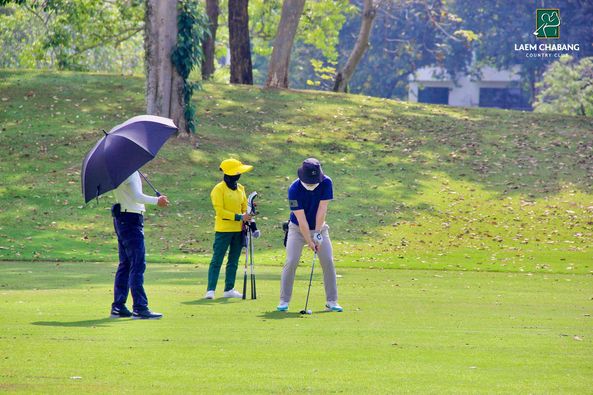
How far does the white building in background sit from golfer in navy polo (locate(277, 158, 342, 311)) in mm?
73967

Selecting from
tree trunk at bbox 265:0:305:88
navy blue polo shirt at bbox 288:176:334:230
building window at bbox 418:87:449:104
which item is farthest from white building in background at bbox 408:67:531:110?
navy blue polo shirt at bbox 288:176:334:230

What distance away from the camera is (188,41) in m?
34.8

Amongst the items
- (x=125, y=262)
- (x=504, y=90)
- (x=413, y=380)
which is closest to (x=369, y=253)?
(x=125, y=262)

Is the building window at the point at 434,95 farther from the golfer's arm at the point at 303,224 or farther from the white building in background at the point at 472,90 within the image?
the golfer's arm at the point at 303,224

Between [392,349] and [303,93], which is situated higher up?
[303,93]

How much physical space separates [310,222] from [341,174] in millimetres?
20895

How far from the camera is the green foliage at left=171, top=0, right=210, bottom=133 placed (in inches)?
1367

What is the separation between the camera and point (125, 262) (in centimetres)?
1448

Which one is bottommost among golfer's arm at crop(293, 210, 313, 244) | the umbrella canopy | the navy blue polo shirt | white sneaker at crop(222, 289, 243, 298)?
white sneaker at crop(222, 289, 243, 298)

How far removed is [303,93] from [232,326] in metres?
31.8

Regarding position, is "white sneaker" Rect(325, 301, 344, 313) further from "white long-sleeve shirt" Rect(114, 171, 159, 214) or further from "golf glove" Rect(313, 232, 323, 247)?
"white long-sleeve shirt" Rect(114, 171, 159, 214)

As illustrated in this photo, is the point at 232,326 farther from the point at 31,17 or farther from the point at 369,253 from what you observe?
the point at 31,17

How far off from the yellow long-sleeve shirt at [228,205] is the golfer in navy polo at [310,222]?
5.88ft
